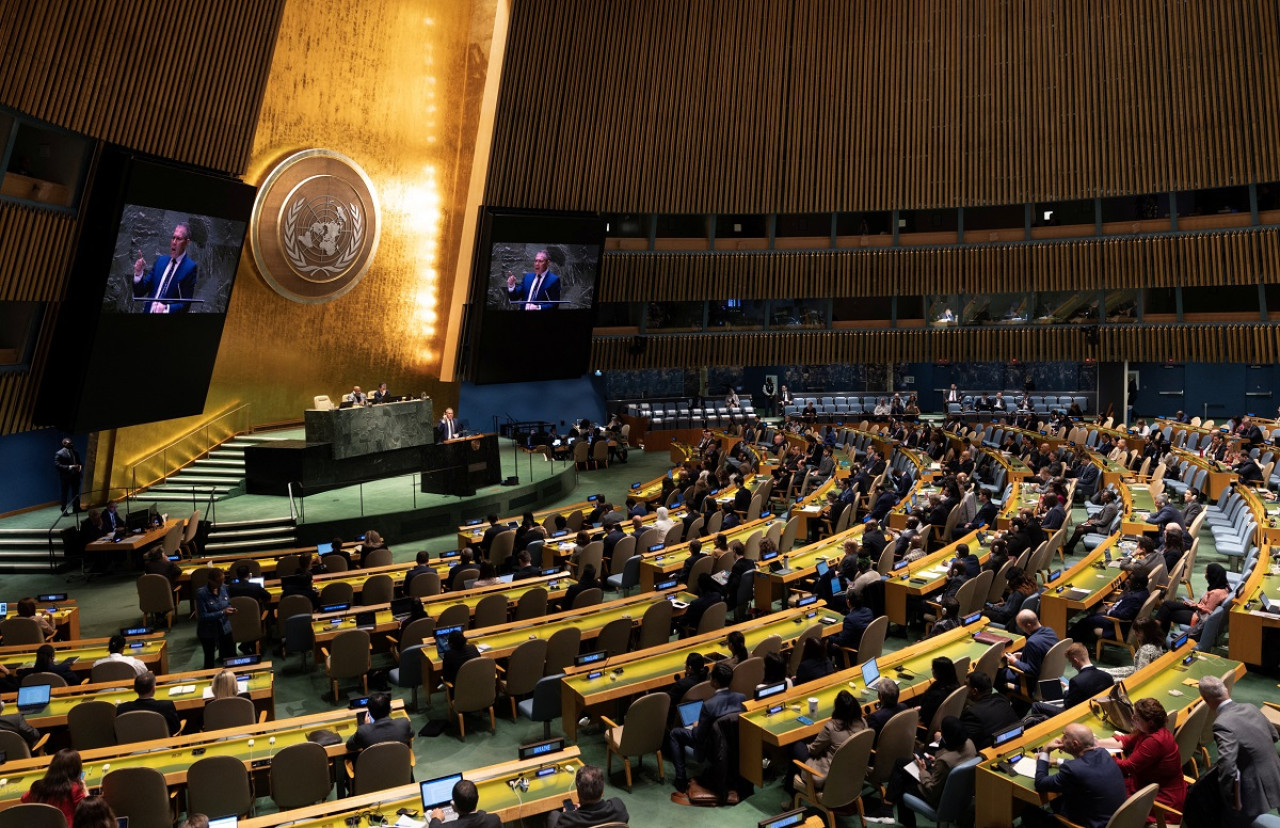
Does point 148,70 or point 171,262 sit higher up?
point 148,70

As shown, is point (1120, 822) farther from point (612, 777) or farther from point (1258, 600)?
point (1258, 600)

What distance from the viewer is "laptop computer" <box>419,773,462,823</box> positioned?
5.68 metres

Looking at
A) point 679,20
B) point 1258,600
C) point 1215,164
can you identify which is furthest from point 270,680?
point 1215,164

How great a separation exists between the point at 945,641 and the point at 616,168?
769 inches

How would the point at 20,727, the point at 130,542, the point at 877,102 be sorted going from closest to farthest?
the point at 20,727 < the point at 130,542 < the point at 877,102

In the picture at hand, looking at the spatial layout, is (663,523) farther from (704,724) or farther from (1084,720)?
(1084,720)

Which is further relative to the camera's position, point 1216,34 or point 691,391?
point 691,391

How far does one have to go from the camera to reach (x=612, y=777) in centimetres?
782

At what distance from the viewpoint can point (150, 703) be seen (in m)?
7.40

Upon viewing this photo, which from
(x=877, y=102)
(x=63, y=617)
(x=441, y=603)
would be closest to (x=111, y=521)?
(x=63, y=617)

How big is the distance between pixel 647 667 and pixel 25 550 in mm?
11977

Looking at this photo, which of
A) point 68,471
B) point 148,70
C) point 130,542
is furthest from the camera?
point 68,471

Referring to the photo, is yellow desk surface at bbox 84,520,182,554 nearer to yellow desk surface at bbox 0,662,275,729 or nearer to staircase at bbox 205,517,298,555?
staircase at bbox 205,517,298,555

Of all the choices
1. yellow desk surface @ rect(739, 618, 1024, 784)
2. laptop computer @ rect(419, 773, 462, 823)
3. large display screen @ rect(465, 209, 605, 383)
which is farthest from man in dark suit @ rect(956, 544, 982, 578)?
large display screen @ rect(465, 209, 605, 383)
